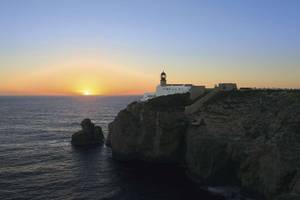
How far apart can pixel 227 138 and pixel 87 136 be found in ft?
126

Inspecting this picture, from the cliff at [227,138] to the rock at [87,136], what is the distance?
1363 centimetres

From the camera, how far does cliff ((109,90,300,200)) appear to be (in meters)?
41.5

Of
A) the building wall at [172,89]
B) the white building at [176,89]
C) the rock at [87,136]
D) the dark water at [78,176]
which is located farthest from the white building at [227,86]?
the rock at [87,136]

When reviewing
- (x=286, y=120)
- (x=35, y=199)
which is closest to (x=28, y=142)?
(x=35, y=199)

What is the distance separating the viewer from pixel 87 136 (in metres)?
78.6

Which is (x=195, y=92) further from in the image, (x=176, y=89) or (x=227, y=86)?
(x=176, y=89)

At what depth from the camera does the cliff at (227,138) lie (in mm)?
41469

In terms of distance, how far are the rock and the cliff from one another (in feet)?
44.7

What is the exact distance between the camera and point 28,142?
77562mm

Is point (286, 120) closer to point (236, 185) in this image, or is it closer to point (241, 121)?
point (241, 121)

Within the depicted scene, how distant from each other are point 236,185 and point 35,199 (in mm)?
26621

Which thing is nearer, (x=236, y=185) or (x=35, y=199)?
(x=35, y=199)

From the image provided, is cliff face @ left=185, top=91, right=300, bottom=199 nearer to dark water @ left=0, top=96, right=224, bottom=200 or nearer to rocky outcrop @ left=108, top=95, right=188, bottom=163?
rocky outcrop @ left=108, top=95, right=188, bottom=163

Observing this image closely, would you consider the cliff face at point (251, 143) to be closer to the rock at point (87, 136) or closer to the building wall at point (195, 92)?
the building wall at point (195, 92)
